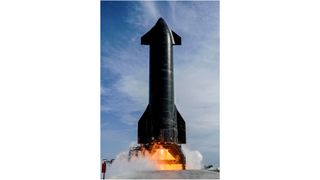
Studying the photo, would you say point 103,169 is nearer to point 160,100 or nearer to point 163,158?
point 163,158

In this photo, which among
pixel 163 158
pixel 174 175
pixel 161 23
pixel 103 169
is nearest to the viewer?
pixel 103 169

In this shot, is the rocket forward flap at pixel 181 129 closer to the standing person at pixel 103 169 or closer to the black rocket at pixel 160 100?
the black rocket at pixel 160 100

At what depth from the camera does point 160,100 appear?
52.1 feet

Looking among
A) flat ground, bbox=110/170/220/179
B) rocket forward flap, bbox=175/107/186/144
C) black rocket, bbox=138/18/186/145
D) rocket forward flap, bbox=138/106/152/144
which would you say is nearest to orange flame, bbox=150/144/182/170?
black rocket, bbox=138/18/186/145

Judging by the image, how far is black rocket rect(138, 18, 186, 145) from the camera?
15898mm

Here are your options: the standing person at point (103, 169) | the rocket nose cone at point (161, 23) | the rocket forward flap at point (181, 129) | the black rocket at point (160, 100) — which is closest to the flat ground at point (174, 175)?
the standing person at point (103, 169)

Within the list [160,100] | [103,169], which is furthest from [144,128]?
[103,169]

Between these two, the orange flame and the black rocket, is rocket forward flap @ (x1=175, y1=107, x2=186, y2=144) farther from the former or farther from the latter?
the orange flame
